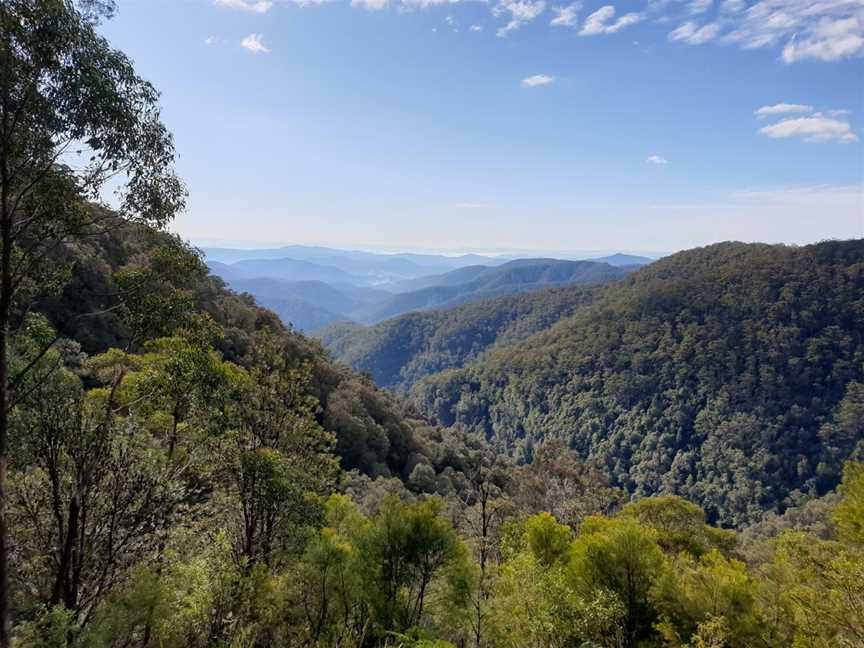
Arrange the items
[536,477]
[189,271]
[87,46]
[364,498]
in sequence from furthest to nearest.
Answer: [536,477] < [364,498] < [189,271] < [87,46]

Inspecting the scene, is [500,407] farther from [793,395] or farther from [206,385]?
[206,385]

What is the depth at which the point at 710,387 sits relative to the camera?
Answer: 468 ft

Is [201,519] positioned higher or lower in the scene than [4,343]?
lower

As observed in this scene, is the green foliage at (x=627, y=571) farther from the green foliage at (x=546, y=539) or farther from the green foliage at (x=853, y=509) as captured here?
the green foliage at (x=853, y=509)

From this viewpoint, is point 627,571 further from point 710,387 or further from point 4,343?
point 710,387

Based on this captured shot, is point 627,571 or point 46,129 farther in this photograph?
point 627,571

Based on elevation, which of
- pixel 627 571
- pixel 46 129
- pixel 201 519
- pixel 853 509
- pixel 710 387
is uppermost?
pixel 46 129

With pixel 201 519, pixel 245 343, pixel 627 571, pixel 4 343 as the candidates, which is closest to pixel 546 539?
pixel 627 571

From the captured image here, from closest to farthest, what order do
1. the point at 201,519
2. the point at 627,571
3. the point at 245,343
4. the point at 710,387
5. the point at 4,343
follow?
the point at 4,343 → the point at 201,519 → the point at 627,571 → the point at 245,343 → the point at 710,387

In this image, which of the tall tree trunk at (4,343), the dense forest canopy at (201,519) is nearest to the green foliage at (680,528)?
the dense forest canopy at (201,519)

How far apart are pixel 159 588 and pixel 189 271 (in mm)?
7514

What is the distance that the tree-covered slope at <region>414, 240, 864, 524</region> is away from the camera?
11731 cm

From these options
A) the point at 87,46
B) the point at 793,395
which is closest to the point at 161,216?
the point at 87,46

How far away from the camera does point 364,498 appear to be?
3944cm
